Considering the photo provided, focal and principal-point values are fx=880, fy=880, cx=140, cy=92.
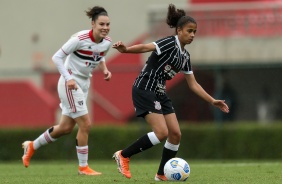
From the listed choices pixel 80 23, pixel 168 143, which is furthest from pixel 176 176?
pixel 80 23

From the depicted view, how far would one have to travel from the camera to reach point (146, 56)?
72.1ft

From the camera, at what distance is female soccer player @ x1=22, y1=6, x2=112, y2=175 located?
37.7 feet

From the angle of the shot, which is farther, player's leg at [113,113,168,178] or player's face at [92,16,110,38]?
player's face at [92,16,110,38]

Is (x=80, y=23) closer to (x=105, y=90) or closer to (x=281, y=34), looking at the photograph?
(x=105, y=90)

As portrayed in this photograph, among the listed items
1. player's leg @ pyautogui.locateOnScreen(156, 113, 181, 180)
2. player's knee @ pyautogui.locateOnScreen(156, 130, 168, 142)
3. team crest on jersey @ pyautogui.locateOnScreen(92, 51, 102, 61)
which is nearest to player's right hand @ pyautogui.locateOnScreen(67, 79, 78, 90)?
team crest on jersey @ pyautogui.locateOnScreen(92, 51, 102, 61)

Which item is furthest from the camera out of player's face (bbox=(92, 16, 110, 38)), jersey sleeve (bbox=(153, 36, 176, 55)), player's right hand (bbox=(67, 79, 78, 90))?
player's face (bbox=(92, 16, 110, 38))

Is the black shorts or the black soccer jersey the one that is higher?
the black soccer jersey

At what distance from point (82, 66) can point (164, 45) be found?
184cm

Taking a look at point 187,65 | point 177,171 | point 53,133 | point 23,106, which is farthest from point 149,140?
point 23,106

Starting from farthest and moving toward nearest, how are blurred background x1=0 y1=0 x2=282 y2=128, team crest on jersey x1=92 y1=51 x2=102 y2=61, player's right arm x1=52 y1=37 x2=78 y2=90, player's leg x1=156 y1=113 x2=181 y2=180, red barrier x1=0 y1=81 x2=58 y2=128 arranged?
red barrier x1=0 y1=81 x2=58 y2=128 → blurred background x1=0 y1=0 x2=282 y2=128 → team crest on jersey x1=92 y1=51 x2=102 y2=61 → player's right arm x1=52 y1=37 x2=78 y2=90 → player's leg x1=156 y1=113 x2=181 y2=180

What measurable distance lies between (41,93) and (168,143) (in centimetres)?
1138

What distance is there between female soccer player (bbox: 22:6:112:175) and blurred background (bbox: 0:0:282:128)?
667 centimetres

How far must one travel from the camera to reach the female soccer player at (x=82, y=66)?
1148 centimetres

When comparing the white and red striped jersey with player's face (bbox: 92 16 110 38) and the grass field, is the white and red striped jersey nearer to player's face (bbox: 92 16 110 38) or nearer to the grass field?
player's face (bbox: 92 16 110 38)
